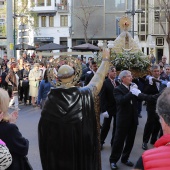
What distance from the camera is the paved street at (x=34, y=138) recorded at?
7757 mm

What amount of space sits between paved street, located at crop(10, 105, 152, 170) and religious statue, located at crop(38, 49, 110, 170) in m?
3.51

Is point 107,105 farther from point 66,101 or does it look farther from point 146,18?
point 146,18

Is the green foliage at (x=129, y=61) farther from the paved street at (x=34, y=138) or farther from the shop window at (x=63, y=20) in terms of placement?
the shop window at (x=63, y=20)

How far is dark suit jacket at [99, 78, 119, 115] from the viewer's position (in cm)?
861

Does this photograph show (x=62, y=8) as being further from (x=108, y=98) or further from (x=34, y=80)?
(x=108, y=98)

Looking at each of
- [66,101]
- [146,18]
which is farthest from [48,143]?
[146,18]

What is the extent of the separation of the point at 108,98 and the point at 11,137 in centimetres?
478

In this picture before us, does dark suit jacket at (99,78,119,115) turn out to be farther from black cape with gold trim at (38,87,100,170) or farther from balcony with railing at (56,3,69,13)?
Result: balcony with railing at (56,3,69,13)

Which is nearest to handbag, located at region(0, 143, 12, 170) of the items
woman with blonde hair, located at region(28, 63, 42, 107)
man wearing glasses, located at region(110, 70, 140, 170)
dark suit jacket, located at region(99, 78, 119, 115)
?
man wearing glasses, located at region(110, 70, 140, 170)

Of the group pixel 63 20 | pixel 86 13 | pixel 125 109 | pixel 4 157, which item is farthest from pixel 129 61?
pixel 63 20

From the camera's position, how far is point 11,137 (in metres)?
3.99

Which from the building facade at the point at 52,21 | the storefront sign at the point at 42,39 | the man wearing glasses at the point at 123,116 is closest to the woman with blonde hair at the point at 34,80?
the man wearing glasses at the point at 123,116

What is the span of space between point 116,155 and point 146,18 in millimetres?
41162

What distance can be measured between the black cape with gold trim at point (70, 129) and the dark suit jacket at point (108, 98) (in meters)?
4.66
